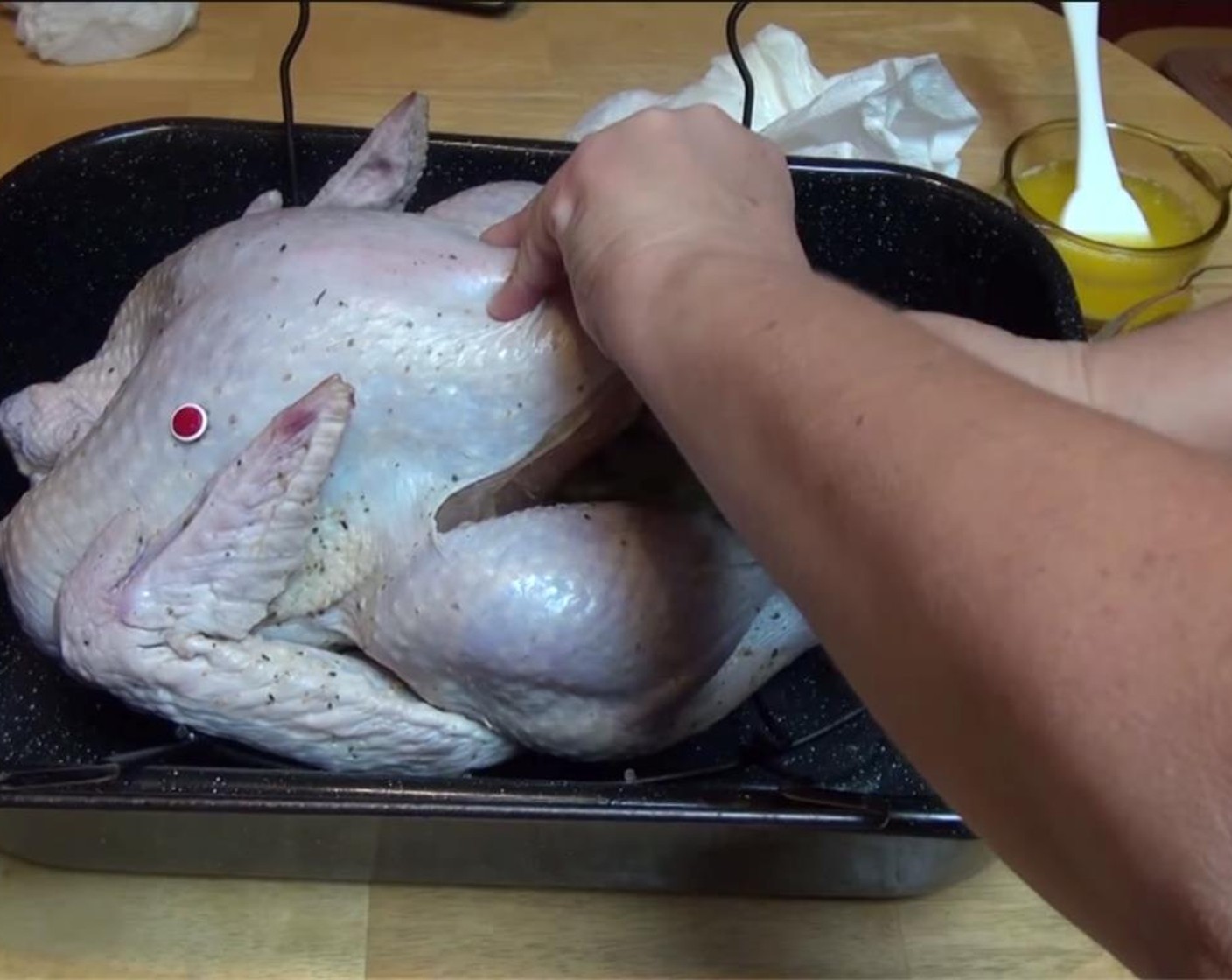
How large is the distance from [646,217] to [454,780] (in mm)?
248

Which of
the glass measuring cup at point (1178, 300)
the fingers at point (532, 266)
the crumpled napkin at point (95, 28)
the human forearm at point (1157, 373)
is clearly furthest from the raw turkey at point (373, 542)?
the crumpled napkin at point (95, 28)

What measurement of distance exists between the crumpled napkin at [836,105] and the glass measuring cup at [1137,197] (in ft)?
0.20

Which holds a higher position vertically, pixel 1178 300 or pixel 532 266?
pixel 532 266

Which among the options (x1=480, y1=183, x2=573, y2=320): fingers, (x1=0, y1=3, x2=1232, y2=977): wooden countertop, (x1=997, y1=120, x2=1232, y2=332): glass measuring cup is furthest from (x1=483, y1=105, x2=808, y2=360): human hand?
(x1=997, y1=120, x2=1232, y2=332): glass measuring cup

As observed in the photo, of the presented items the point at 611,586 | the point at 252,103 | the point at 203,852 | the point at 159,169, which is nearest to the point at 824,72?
the point at 252,103

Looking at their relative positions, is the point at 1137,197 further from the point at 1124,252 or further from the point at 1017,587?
the point at 1017,587

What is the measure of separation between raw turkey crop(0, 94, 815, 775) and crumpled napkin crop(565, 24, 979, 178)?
378mm

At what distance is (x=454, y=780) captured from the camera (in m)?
0.60

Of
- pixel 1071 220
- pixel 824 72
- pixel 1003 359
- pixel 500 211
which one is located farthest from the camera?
pixel 824 72

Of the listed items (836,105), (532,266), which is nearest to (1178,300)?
(836,105)

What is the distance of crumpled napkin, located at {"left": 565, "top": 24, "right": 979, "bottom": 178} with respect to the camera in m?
1.03

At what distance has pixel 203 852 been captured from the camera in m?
0.67

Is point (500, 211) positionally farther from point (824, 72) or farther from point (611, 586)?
point (824, 72)

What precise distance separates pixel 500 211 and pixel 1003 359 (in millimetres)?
283
